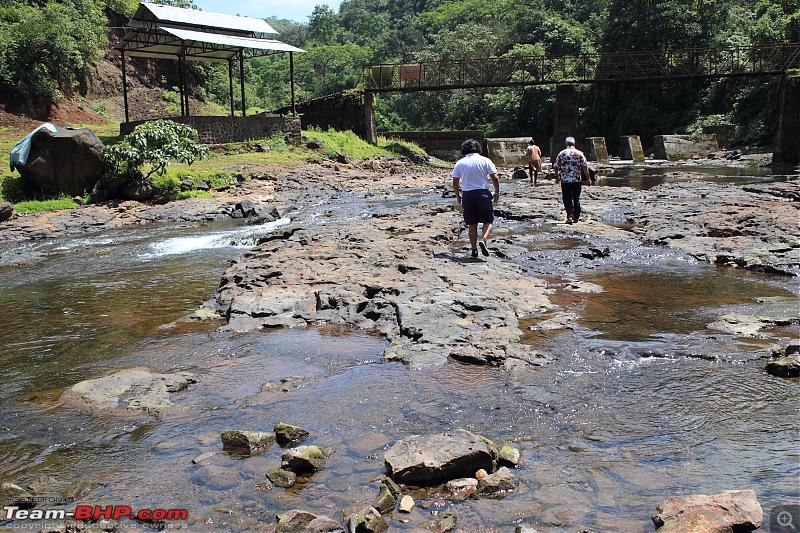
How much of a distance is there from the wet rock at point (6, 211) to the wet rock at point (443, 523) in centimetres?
1698

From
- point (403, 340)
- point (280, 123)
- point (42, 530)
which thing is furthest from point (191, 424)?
point (280, 123)

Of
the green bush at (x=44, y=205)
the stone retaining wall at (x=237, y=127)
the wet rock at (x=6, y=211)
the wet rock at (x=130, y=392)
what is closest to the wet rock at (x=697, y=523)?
the wet rock at (x=130, y=392)

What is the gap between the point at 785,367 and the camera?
5.04m

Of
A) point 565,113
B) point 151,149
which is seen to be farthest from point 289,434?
point 565,113

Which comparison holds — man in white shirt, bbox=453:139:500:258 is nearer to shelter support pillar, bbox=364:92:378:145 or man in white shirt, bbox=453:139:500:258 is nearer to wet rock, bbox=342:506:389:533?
wet rock, bbox=342:506:389:533

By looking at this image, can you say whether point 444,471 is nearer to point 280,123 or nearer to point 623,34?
point 280,123

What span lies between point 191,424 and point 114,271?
745cm

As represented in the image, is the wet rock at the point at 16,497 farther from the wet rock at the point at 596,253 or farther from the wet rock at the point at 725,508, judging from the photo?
the wet rock at the point at 596,253

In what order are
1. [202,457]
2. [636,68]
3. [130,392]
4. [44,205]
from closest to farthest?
[202,457] → [130,392] → [44,205] → [636,68]

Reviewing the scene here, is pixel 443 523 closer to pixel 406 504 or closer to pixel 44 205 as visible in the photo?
pixel 406 504

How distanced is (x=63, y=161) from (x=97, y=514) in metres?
17.8

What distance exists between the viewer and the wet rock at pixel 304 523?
10.7ft

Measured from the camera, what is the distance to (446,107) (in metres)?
56.9

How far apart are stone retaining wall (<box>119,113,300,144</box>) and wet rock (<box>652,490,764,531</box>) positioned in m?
25.9
